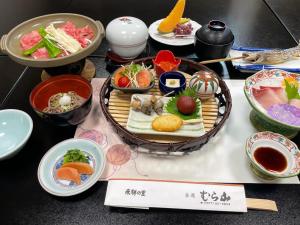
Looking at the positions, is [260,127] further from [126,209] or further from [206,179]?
[126,209]

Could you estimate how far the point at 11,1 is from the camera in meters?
2.26

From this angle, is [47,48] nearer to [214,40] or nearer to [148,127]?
[148,127]

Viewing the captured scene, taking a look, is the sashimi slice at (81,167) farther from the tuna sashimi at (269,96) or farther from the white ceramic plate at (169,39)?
the white ceramic plate at (169,39)

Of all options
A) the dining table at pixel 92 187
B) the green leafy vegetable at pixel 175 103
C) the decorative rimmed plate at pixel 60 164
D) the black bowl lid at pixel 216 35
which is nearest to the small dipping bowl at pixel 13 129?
the dining table at pixel 92 187

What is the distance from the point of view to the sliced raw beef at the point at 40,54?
1.25 m

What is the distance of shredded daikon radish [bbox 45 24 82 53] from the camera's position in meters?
1.28

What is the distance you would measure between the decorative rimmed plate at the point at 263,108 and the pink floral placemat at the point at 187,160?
0.06 m

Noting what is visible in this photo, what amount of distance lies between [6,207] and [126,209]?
43 cm

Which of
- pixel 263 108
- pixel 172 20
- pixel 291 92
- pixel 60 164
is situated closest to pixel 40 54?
pixel 60 164

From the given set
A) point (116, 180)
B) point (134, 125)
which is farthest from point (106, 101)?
point (116, 180)

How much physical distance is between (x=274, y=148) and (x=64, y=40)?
3.56 feet

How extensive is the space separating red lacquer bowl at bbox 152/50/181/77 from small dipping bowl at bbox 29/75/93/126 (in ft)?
1.21

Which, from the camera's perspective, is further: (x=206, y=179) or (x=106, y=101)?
(x=106, y=101)

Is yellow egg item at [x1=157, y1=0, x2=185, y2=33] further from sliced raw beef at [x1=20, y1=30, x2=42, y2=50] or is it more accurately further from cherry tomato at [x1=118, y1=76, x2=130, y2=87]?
sliced raw beef at [x1=20, y1=30, x2=42, y2=50]
